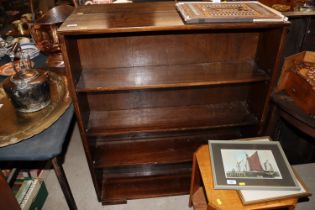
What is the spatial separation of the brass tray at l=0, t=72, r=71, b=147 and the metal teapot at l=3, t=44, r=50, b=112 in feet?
0.12

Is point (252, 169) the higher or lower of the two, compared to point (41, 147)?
lower

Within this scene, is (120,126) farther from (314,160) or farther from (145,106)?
(314,160)

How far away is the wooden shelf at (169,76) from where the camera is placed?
1.30 meters

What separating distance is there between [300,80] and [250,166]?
0.58m

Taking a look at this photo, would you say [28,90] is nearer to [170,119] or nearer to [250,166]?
[170,119]

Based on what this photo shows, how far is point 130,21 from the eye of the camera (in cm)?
117

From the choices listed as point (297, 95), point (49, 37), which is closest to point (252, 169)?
point (297, 95)

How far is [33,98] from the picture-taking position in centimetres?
125

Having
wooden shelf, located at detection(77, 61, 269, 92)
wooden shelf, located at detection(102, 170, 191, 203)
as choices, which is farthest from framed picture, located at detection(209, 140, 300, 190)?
wooden shelf, located at detection(102, 170, 191, 203)

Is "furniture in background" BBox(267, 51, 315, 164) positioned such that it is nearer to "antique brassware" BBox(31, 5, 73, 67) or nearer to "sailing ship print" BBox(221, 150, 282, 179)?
"sailing ship print" BBox(221, 150, 282, 179)

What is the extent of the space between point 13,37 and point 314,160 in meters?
2.69

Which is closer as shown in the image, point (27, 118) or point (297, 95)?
point (27, 118)

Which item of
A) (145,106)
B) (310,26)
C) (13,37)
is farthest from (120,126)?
(310,26)

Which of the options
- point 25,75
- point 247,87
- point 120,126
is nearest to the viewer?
point 25,75
